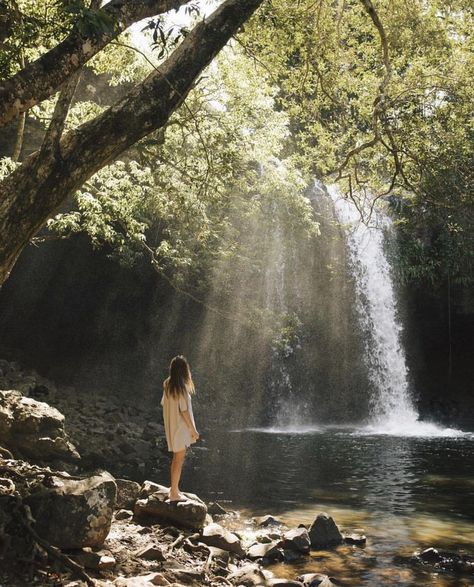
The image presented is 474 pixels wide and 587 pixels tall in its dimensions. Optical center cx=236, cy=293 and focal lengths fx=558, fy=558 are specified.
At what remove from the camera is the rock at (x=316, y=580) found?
557 centimetres

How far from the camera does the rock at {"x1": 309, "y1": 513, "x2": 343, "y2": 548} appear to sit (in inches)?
277

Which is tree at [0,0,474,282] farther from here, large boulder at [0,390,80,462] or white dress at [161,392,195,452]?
large boulder at [0,390,80,462]

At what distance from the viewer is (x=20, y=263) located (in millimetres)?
20516

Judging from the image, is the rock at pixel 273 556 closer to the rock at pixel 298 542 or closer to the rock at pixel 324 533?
the rock at pixel 298 542

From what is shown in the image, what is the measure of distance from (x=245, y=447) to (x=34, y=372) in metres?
8.73

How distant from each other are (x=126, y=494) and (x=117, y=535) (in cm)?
180

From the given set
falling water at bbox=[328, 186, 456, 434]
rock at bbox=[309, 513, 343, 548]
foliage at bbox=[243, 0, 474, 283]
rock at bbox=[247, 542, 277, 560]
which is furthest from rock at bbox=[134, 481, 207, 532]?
falling water at bbox=[328, 186, 456, 434]

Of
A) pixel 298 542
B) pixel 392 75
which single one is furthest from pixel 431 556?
pixel 392 75

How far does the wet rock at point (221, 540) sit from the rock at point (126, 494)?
59.6 inches

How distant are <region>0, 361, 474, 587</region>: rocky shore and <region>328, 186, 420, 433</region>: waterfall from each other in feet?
54.3

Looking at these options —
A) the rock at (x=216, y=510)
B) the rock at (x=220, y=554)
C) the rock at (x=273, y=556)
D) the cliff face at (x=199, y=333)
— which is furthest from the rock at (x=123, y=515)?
the cliff face at (x=199, y=333)

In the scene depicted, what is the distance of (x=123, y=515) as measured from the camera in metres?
7.09

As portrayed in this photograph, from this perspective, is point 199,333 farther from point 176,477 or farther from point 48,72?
point 48,72

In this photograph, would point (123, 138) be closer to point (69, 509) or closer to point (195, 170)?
point (69, 509)
